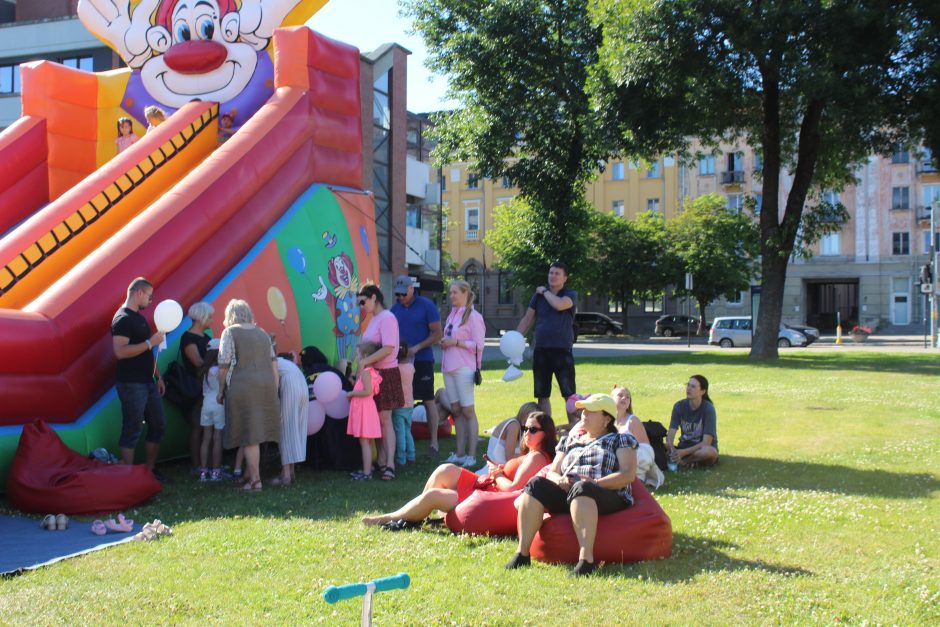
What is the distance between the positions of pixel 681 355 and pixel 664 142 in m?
7.19

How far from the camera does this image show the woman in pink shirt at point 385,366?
8102 mm

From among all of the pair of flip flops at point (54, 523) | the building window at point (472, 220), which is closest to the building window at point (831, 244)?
the building window at point (472, 220)

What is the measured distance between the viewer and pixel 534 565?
5242 millimetres

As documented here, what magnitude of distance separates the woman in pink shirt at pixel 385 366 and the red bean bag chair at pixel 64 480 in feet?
6.89

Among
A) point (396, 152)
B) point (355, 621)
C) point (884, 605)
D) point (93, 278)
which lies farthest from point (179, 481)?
point (396, 152)

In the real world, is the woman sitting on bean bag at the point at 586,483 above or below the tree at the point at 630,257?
below

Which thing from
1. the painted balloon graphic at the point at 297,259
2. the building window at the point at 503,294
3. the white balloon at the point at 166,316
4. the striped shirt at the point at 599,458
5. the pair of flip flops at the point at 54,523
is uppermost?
the building window at the point at 503,294

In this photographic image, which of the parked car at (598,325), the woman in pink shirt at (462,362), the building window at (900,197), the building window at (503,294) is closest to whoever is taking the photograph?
the woman in pink shirt at (462,362)

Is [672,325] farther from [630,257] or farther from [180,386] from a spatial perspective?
[180,386]

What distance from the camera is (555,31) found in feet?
79.9

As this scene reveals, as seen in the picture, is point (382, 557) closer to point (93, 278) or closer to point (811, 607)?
point (811, 607)

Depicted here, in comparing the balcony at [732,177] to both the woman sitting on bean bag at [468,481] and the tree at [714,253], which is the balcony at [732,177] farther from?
the woman sitting on bean bag at [468,481]

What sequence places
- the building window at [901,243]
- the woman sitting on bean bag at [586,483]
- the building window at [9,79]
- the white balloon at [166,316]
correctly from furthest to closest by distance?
the building window at [901,243] < the building window at [9,79] < the white balloon at [166,316] < the woman sitting on bean bag at [586,483]

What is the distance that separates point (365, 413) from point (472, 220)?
176ft
